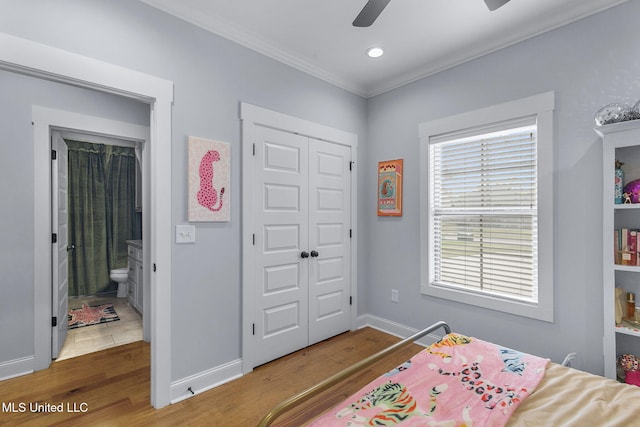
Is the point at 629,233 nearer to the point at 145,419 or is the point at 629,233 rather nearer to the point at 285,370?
the point at 285,370

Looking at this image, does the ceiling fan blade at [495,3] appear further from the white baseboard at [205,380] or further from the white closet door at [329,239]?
the white baseboard at [205,380]

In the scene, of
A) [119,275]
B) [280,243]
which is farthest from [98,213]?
[280,243]

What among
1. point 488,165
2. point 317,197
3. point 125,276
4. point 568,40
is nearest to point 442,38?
point 568,40

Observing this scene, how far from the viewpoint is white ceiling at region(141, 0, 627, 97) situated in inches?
84.4

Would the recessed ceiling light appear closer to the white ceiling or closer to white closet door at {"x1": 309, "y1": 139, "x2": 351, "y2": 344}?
the white ceiling

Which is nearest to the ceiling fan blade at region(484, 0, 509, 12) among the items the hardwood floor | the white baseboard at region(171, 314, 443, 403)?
the hardwood floor

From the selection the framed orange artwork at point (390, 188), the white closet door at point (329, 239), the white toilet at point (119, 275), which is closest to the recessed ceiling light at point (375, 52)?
the white closet door at point (329, 239)

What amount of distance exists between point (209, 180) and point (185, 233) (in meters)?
0.43

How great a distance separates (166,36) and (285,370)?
2698 millimetres

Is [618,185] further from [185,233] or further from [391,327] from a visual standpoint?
[185,233]

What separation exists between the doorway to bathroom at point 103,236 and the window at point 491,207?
3.20 meters

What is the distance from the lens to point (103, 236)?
4.75m

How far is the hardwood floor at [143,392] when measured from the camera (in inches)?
76.8

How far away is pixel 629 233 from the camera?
1.86 metres
